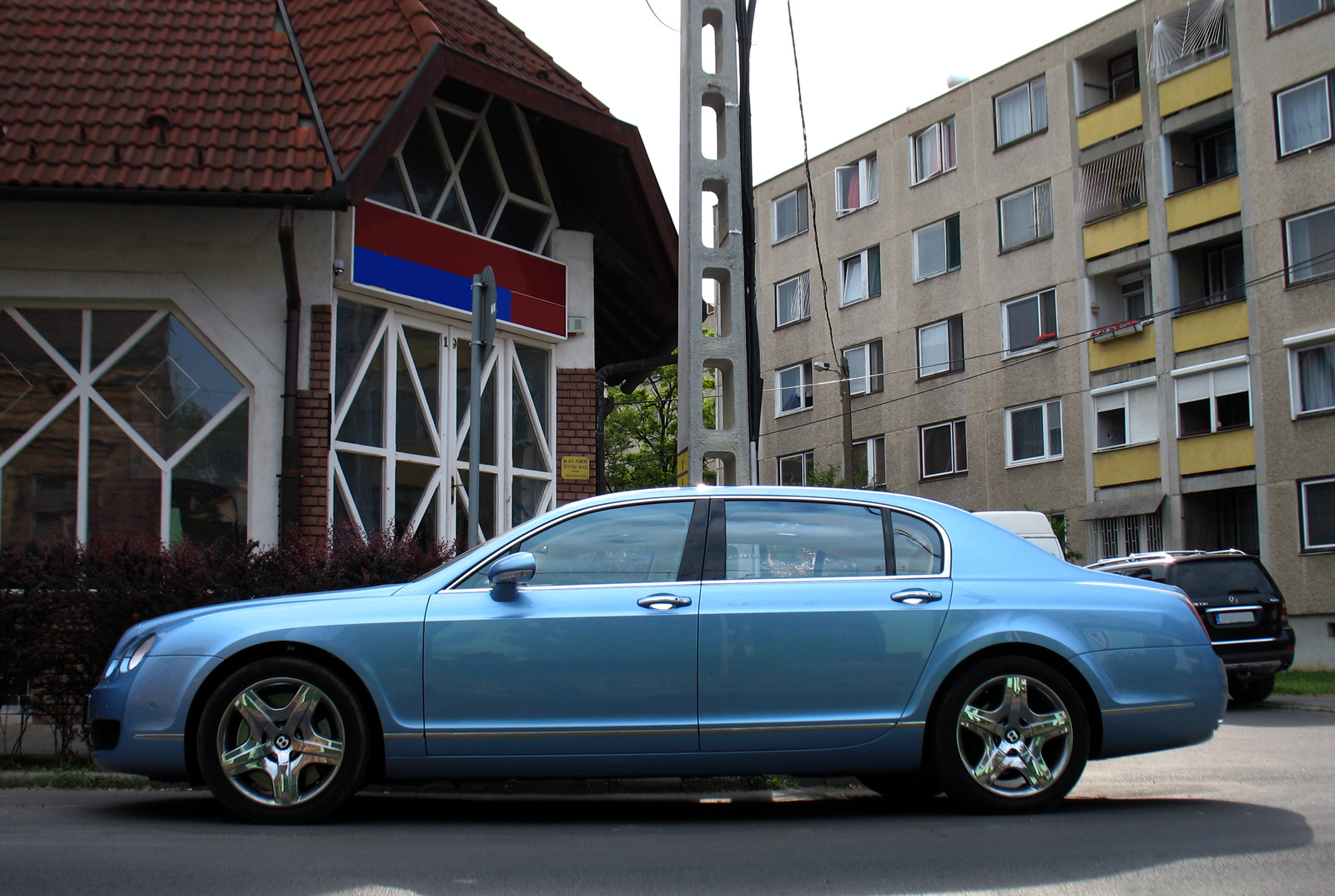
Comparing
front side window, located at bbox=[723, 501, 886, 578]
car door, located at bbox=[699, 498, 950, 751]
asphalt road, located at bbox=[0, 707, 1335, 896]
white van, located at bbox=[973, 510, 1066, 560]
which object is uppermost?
white van, located at bbox=[973, 510, 1066, 560]

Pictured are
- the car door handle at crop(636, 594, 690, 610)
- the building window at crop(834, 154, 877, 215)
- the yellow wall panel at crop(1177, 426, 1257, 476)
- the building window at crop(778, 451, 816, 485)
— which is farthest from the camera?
the building window at crop(778, 451, 816, 485)

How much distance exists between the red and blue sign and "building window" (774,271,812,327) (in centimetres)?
2596

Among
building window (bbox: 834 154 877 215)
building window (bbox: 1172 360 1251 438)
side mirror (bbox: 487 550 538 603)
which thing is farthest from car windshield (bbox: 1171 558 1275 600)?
building window (bbox: 834 154 877 215)

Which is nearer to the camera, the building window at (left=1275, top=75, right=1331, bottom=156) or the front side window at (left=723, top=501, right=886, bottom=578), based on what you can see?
the front side window at (left=723, top=501, right=886, bottom=578)

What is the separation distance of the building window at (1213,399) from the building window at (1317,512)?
1920mm

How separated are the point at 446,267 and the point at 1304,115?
804 inches

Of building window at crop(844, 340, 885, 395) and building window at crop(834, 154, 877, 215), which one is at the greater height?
building window at crop(834, 154, 877, 215)

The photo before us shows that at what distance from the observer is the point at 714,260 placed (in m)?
9.71

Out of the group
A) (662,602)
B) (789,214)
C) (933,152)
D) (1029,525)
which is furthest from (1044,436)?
(662,602)

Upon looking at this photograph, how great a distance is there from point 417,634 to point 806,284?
3486 cm

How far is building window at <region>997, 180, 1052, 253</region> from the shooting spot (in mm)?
32281

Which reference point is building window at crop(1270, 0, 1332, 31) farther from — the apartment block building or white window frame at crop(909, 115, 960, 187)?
white window frame at crop(909, 115, 960, 187)

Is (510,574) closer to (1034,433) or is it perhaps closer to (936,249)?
(1034,433)

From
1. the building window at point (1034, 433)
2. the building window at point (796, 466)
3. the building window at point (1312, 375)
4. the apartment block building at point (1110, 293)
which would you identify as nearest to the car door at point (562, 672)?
the apartment block building at point (1110, 293)
